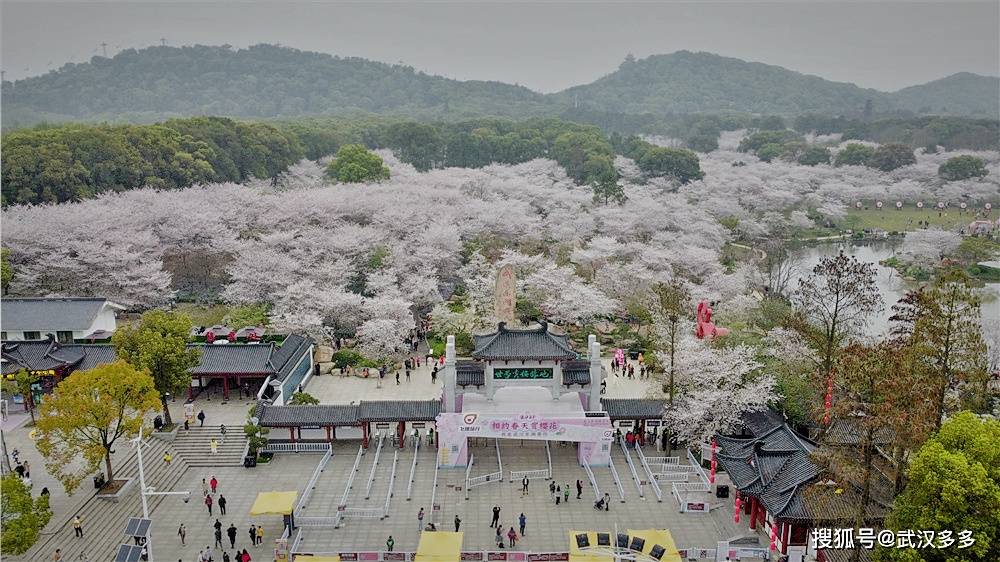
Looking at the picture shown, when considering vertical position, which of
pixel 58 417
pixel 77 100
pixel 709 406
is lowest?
pixel 709 406

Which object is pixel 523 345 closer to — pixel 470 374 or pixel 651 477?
pixel 470 374

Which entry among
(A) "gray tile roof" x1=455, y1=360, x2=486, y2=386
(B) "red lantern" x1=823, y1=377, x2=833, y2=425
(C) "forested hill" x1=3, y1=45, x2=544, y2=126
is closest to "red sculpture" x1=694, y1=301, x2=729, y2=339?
(B) "red lantern" x1=823, y1=377, x2=833, y2=425

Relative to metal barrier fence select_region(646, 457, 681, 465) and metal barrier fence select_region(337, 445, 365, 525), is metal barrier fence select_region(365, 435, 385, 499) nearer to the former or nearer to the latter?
metal barrier fence select_region(337, 445, 365, 525)

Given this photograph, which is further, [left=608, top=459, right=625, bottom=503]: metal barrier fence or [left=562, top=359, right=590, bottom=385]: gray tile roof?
[left=562, top=359, right=590, bottom=385]: gray tile roof

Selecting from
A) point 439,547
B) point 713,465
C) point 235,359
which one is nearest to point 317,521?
point 439,547

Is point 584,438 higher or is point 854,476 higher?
point 854,476

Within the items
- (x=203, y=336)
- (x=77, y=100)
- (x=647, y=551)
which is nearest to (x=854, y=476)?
(x=647, y=551)

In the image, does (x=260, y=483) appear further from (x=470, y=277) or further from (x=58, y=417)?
(x=470, y=277)
